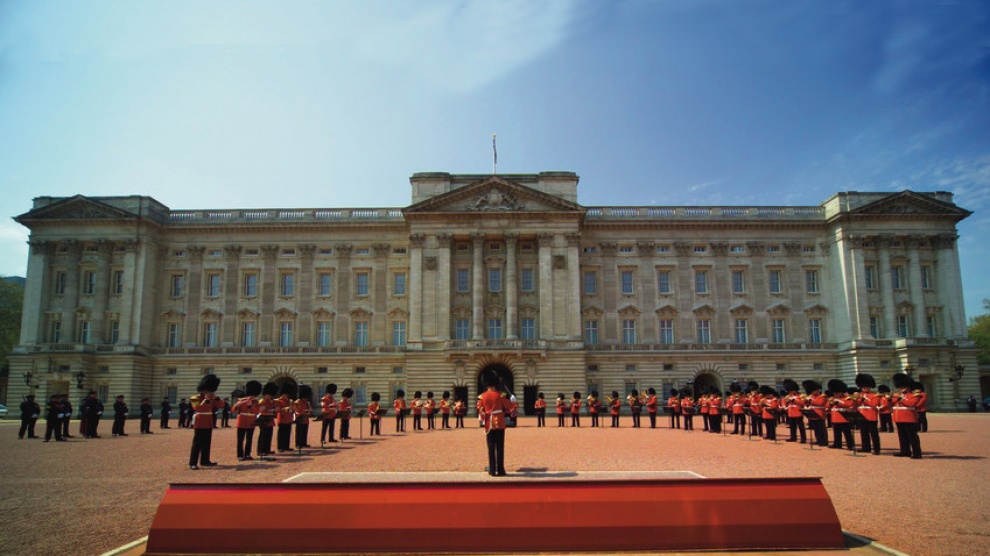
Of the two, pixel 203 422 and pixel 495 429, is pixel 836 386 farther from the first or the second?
pixel 203 422

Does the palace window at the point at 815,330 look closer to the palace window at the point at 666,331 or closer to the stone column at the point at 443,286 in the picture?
the palace window at the point at 666,331

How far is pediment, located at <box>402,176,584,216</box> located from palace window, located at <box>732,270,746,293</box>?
1393 centimetres

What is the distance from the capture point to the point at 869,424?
18.3m

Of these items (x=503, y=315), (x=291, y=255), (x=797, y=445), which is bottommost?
(x=797, y=445)

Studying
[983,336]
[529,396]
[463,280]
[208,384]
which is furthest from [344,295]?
[983,336]

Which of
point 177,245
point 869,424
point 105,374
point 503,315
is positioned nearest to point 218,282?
point 177,245

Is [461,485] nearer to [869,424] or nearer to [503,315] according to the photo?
[869,424]

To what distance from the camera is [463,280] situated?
50.2m

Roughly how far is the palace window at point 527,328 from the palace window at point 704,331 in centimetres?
1301

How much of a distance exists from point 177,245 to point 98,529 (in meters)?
47.7

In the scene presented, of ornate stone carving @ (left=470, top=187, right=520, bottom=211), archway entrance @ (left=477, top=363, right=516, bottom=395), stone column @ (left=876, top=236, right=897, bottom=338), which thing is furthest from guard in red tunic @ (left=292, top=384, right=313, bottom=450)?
stone column @ (left=876, top=236, right=897, bottom=338)

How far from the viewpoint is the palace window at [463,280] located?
4991 cm

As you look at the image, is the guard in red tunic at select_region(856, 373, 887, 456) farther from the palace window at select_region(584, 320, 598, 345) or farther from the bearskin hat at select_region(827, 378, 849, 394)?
the palace window at select_region(584, 320, 598, 345)

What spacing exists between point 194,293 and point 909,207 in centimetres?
5635
